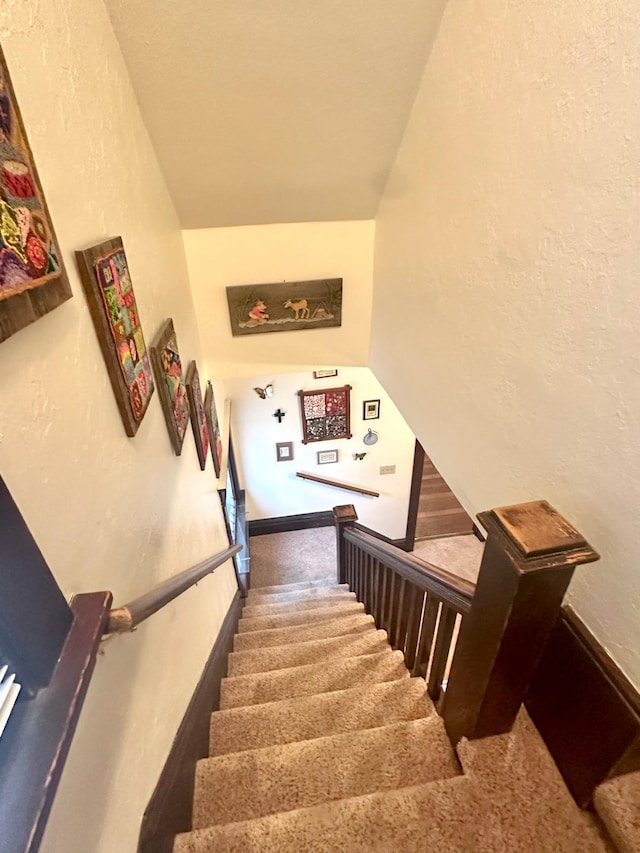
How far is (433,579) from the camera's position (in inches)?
50.5

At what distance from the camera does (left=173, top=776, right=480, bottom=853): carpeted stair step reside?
3.11 ft

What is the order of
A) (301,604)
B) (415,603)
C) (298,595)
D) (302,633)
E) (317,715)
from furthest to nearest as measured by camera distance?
1. (298,595)
2. (301,604)
3. (302,633)
4. (415,603)
5. (317,715)

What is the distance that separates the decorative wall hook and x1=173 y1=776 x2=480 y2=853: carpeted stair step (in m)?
3.01

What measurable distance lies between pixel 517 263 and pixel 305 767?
1.54 m

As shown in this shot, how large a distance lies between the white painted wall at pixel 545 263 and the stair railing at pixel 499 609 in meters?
0.11

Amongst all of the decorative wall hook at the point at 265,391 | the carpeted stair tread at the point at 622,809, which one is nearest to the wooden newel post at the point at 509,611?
the carpeted stair tread at the point at 622,809

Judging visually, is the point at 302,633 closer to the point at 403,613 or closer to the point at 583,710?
the point at 403,613

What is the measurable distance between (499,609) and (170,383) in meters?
1.25

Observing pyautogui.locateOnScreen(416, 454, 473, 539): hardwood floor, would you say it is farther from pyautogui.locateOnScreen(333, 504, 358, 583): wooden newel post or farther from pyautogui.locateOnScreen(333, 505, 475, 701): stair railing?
pyautogui.locateOnScreen(333, 505, 475, 701): stair railing

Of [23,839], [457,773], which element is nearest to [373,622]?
[457,773]

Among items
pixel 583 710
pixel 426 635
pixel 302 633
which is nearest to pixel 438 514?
pixel 302 633

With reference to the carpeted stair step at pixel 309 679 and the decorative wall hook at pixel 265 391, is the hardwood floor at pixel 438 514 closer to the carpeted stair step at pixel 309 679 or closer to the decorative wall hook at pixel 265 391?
the decorative wall hook at pixel 265 391

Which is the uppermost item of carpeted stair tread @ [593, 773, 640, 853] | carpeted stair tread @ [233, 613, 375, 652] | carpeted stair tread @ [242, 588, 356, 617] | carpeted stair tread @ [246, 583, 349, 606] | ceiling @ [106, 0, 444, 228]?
ceiling @ [106, 0, 444, 228]

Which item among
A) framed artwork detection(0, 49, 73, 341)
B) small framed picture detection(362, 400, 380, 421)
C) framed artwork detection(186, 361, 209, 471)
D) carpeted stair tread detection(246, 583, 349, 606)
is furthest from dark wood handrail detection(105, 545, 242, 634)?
small framed picture detection(362, 400, 380, 421)
